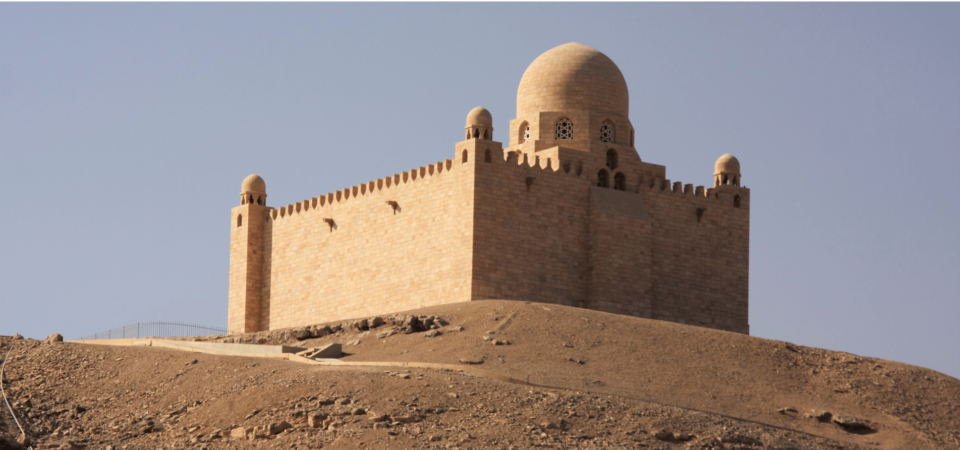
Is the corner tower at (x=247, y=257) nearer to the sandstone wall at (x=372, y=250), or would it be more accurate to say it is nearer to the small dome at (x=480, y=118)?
the sandstone wall at (x=372, y=250)

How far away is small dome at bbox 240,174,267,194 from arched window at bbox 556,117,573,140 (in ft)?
34.1

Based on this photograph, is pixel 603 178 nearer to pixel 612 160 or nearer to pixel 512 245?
pixel 612 160

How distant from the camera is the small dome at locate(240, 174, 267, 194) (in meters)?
40.2

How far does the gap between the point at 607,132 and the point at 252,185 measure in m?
11.7

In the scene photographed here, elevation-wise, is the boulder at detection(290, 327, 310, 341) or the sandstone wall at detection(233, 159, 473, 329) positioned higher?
the sandstone wall at detection(233, 159, 473, 329)

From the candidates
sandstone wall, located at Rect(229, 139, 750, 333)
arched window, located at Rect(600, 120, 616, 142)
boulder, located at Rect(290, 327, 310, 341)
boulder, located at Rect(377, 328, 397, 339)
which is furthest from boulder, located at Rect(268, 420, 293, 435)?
arched window, located at Rect(600, 120, 616, 142)

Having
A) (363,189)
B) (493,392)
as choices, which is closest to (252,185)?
(363,189)

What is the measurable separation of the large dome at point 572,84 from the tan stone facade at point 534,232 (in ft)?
0.13

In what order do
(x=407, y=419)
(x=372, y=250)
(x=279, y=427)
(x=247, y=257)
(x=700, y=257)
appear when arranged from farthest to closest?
(x=247, y=257)
(x=700, y=257)
(x=372, y=250)
(x=279, y=427)
(x=407, y=419)

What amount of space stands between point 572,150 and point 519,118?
8.42 ft

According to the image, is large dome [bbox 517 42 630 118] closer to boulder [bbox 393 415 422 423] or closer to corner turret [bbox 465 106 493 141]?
corner turret [bbox 465 106 493 141]

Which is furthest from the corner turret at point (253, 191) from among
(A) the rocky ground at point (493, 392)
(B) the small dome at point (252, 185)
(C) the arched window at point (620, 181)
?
(C) the arched window at point (620, 181)

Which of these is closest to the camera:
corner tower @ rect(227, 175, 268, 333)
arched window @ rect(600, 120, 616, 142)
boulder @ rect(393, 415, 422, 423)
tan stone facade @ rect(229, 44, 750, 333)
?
boulder @ rect(393, 415, 422, 423)

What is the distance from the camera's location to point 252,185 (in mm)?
40188
